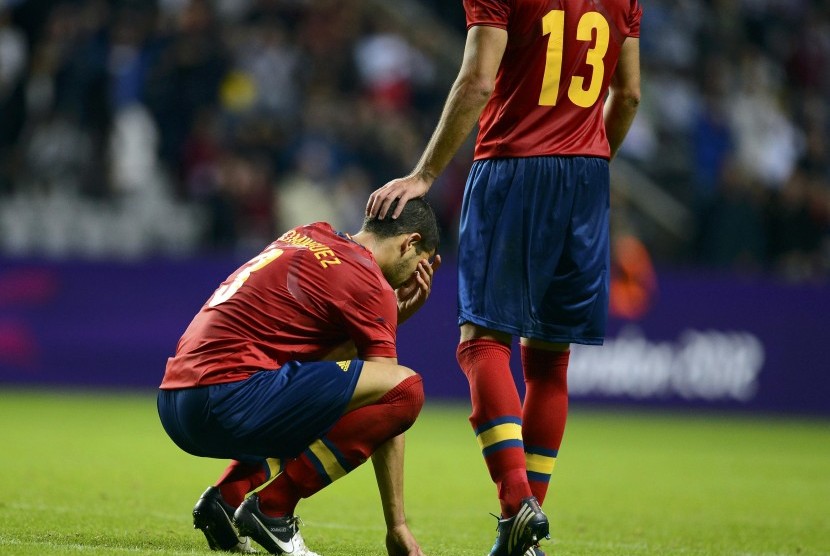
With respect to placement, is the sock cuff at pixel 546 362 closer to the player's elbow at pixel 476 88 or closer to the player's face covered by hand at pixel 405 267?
the player's face covered by hand at pixel 405 267

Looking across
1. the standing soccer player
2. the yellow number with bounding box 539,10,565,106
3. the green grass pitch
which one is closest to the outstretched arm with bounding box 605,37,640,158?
the standing soccer player

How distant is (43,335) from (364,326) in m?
8.77

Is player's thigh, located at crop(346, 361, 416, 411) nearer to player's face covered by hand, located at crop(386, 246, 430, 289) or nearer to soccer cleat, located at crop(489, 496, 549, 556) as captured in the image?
player's face covered by hand, located at crop(386, 246, 430, 289)

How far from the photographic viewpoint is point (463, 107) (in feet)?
15.2

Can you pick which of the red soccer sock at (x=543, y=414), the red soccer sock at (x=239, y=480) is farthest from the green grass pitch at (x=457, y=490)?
the red soccer sock at (x=543, y=414)

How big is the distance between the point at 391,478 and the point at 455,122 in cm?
129

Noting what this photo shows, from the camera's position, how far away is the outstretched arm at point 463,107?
4.63 metres

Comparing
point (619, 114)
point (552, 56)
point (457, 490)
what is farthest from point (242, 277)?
point (457, 490)

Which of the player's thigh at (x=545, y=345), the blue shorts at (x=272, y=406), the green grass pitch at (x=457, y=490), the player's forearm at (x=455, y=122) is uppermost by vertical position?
the player's forearm at (x=455, y=122)

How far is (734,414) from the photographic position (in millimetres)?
12133

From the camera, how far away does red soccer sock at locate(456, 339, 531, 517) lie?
182 inches

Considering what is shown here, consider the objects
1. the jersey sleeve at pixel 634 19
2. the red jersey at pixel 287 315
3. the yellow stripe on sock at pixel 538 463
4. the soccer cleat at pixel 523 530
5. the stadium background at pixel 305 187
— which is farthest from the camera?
the stadium background at pixel 305 187

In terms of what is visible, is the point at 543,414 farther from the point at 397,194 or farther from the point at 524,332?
the point at 397,194

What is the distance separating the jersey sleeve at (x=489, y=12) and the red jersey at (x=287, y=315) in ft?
3.05
